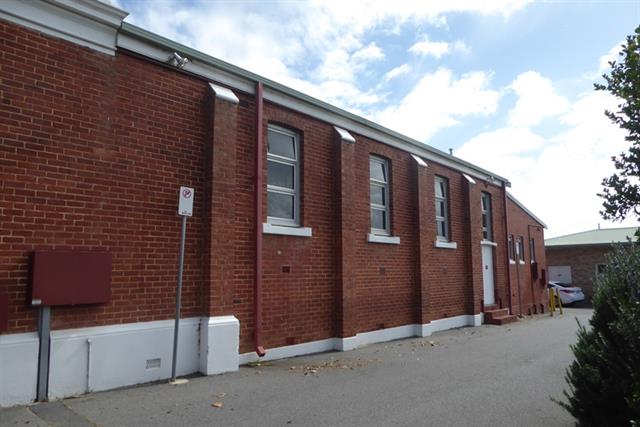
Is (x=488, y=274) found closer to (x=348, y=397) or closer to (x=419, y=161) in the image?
(x=419, y=161)

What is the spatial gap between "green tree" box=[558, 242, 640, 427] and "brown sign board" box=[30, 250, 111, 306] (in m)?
5.66

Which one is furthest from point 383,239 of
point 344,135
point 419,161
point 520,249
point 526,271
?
point 526,271

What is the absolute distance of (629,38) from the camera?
4.95 meters

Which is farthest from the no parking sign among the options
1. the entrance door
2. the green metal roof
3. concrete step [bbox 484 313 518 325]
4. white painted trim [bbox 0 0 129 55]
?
the green metal roof

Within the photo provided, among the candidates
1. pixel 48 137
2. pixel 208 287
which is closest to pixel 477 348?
pixel 208 287

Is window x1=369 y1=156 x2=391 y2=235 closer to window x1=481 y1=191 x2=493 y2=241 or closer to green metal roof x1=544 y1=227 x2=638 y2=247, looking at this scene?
window x1=481 y1=191 x2=493 y2=241

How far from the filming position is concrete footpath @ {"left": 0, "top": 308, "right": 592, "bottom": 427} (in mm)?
5430

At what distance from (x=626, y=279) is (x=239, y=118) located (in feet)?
20.8

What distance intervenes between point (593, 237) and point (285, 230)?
104 feet

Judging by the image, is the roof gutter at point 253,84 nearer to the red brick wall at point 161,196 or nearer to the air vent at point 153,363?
the red brick wall at point 161,196

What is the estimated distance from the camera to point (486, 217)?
59.9 feet

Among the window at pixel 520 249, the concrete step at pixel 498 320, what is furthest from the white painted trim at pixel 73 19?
the window at pixel 520 249

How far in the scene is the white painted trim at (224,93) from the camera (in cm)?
813

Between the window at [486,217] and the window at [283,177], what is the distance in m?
10.4
